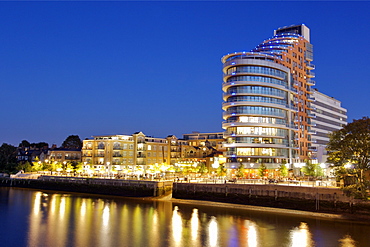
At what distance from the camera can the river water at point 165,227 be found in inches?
1534

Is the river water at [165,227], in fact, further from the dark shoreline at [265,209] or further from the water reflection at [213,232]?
the dark shoreline at [265,209]

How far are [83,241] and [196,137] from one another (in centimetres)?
12212

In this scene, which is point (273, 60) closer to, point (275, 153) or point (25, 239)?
point (275, 153)

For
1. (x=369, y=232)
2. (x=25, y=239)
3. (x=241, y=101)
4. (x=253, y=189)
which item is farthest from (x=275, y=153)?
(x=25, y=239)

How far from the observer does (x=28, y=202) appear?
Result: 69188 mm

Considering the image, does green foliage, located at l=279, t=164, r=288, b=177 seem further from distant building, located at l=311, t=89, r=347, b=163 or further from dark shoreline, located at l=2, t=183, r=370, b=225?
distant building, located at l=311, t=89, r=347, b=163

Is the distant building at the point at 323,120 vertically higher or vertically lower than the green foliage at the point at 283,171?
higher

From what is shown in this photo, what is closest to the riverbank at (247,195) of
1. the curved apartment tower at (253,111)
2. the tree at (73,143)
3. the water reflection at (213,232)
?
the water reflection at (213,232)

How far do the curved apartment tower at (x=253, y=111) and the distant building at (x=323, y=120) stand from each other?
29039mm

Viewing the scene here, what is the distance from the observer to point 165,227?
46.1 metres

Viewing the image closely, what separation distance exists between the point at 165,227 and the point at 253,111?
53.8 metres

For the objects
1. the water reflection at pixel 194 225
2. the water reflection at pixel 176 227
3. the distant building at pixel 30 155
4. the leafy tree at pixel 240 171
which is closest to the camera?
the water reflection at pixel 176 227

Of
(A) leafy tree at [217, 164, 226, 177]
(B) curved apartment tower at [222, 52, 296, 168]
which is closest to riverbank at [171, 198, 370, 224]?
(A) leafy tree at [217, 164, 226, 177]

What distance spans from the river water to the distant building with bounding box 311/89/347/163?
233 feet
